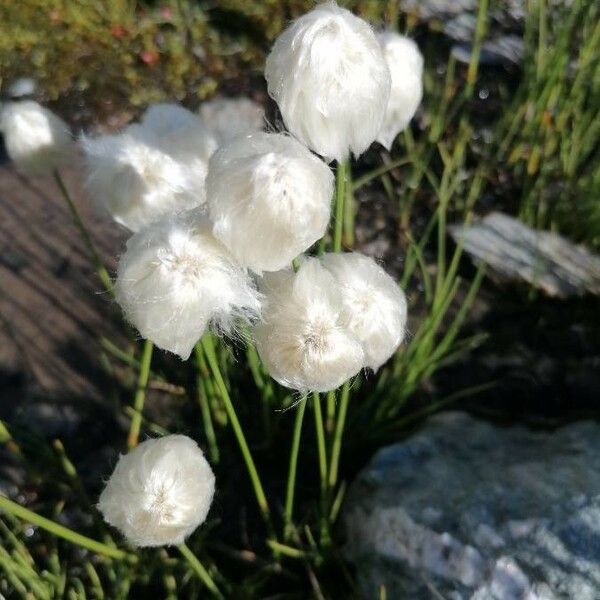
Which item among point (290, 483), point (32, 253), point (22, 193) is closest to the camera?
point (290, 483)

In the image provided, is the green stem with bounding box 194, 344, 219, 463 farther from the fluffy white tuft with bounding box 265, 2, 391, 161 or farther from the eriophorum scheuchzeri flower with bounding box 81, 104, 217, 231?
the fluffy white tuft with bounding box 265, 2, 391, 161

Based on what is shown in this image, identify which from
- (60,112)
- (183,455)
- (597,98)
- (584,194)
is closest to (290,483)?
(183,455)

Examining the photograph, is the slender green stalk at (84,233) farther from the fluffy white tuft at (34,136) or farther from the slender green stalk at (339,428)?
the slender green stalk at (339,428)

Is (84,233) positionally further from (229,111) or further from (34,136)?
(229,111)

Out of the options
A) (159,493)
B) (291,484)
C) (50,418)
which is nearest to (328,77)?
(159,493)

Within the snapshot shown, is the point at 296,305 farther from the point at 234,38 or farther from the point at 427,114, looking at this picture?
the point at 234,38

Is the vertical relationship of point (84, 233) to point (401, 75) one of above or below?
below

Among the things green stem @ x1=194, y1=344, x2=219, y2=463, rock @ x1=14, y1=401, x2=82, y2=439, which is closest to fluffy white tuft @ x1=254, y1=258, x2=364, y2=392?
green stem @ x1=194, y1=344, x2=219, y2=463
